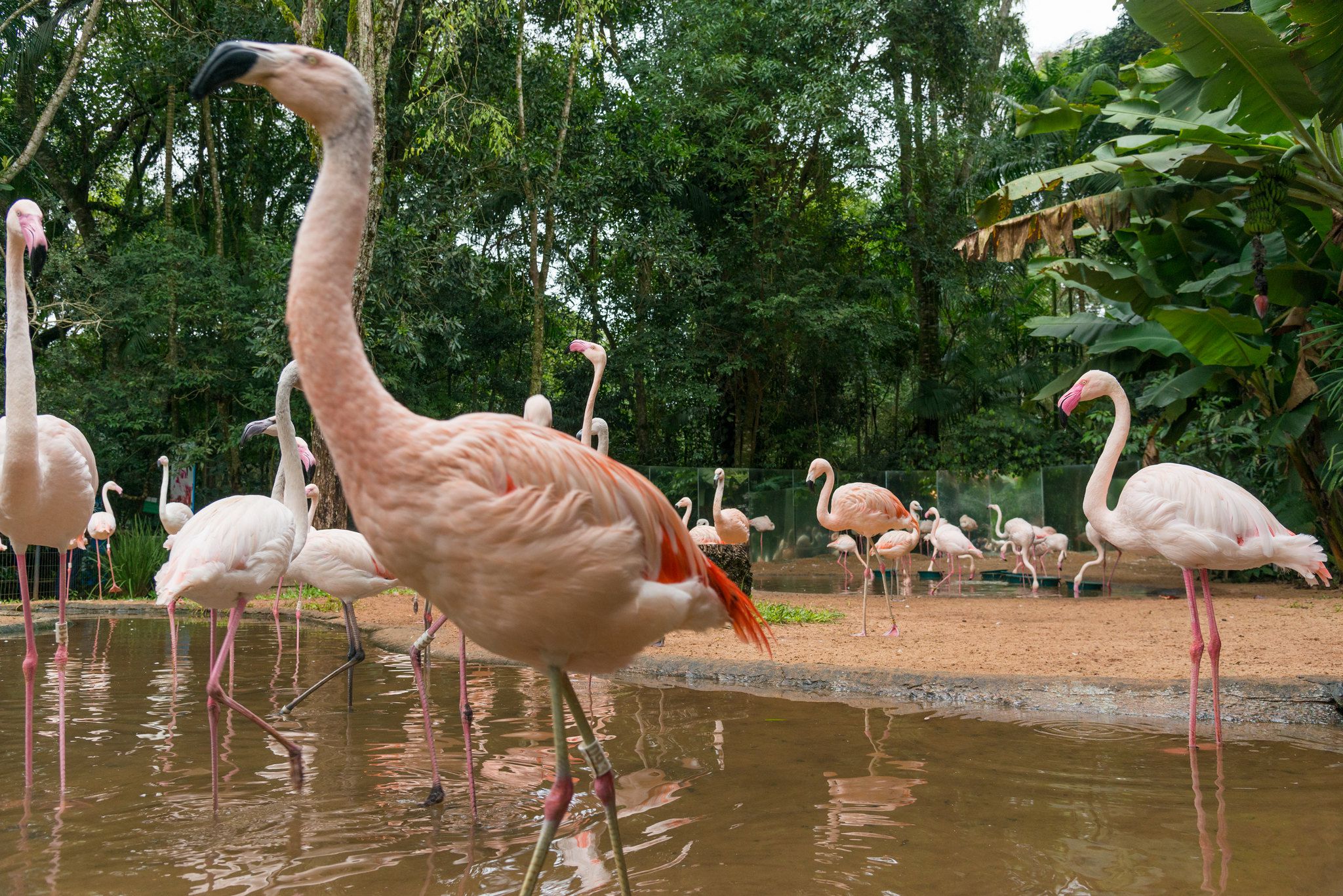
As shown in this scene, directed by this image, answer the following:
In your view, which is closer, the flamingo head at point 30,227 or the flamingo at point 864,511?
the flamingo head at point 30,227

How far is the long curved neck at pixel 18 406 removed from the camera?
412 cm

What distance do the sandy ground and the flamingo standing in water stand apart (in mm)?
4370

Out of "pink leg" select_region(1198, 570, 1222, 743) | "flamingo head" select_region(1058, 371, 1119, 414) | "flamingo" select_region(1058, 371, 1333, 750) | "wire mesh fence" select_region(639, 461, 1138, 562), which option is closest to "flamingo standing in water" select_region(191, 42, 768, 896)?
"pink leg" select_region(1198, 570, 1222, 743)

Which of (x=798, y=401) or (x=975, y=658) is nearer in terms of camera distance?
(x=975, y=658)

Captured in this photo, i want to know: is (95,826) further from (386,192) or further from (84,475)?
(386,192)

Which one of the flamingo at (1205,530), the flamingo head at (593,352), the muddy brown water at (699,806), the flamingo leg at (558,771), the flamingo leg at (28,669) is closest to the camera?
the flamingo leg at (558,771)

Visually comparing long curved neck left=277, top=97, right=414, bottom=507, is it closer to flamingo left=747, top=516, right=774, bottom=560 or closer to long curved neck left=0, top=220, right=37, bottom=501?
long curved neck left=0, top=220, right=37, bottom=501

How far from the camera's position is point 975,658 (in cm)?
724

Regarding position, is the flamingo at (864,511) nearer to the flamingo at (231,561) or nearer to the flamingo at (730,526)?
the flamingo at (730,526)

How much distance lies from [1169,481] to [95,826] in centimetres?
557

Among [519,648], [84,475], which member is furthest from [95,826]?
[519,648]

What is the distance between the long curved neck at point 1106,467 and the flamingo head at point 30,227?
5.61 metres

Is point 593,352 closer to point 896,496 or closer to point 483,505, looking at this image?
point 483,505

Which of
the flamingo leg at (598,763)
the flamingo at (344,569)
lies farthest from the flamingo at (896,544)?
the flamingo leg at (598,763)
